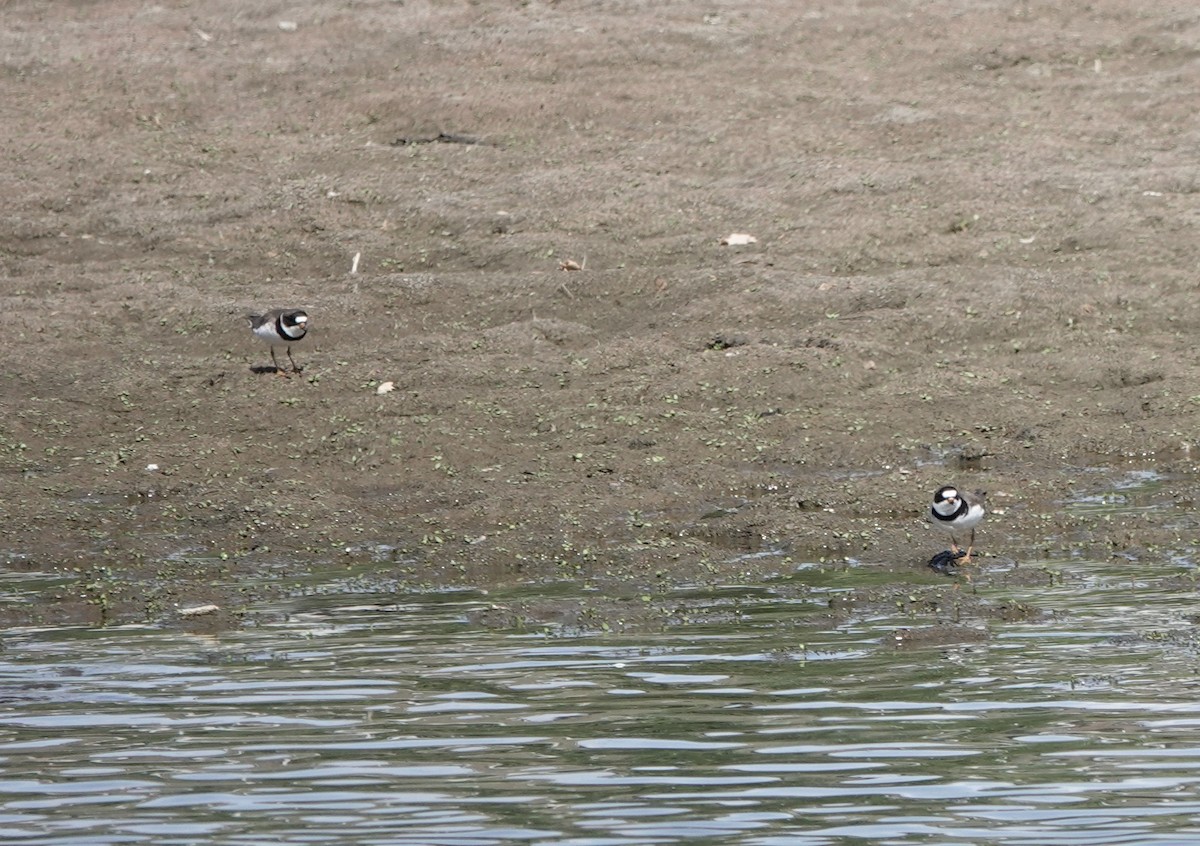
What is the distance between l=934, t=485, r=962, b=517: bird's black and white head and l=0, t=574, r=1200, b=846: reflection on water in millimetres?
980

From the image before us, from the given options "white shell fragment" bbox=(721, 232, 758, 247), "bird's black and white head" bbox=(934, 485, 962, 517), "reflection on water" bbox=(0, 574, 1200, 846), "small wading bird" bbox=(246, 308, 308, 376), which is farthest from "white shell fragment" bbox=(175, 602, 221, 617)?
"white shell fragment" bbox=(721, 232, 758, 247)

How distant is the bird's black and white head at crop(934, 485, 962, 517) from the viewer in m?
11.9

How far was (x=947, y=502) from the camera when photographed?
39.1 ft

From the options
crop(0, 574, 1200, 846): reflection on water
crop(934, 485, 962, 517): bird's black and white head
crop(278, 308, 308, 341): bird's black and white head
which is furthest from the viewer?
crop(278, 308, 308, 341): bird's black and white head

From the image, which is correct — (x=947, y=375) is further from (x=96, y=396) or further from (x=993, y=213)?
(x=96, y=396)

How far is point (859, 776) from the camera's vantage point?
7.87 meters

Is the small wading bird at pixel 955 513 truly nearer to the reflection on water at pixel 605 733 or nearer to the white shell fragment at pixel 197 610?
the reflection on water at pixel 605 733

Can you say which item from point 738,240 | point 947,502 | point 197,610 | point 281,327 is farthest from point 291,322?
point 947,502

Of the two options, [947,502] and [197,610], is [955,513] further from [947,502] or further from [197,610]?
[197,610]

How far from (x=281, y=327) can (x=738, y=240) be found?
5156 millimetres

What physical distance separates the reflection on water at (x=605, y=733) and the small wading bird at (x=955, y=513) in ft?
3.18

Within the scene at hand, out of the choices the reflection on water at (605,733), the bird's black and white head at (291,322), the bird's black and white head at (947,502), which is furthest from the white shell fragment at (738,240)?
the reflection on water at (605,733)

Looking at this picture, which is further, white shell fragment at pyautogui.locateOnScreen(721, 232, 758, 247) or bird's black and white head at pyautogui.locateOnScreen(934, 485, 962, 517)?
white shell fragment at pyautogui.locateOnScreen(721, 232, 758, 247)

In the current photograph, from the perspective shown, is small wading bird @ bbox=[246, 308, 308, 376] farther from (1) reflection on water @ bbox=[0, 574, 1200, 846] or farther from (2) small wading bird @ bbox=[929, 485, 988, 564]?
(2) small wading bird @ bbox=[929, 485, 988, 564]
